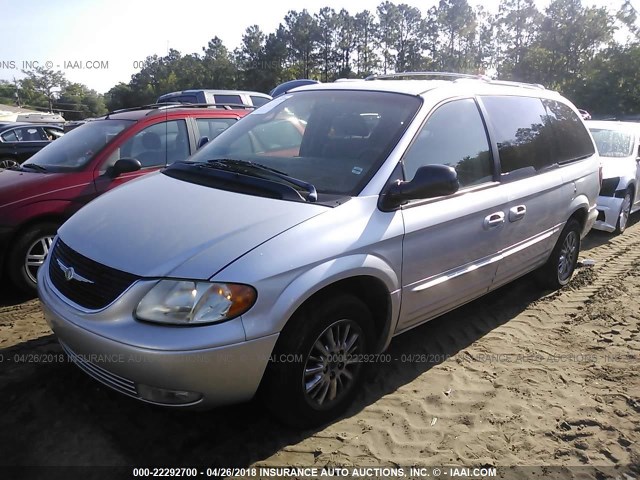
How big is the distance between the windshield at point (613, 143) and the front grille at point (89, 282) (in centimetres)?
815

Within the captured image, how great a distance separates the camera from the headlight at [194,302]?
2307 millimetres

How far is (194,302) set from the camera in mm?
2311

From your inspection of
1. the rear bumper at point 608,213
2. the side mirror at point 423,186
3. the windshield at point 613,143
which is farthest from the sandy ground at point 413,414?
the windshield at point 613,143

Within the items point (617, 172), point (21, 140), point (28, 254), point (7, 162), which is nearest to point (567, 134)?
point (617, 172)

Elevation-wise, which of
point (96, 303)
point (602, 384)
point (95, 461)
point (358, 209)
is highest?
point (358, 209)

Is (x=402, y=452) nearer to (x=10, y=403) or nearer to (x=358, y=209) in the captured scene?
(x=358, y=209)

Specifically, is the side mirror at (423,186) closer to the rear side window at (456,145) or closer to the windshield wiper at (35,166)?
the rear side window at (456,145)

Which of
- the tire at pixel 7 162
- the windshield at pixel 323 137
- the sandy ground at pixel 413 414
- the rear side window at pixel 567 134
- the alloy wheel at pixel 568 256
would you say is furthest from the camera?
the tire at pixel 7 162

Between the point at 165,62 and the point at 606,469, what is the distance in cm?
8102

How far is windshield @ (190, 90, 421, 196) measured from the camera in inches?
121

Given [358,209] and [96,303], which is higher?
[358,209]

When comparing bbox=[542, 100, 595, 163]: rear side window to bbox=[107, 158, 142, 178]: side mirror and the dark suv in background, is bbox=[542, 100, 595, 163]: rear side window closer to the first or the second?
bbox=[107, 158, 142, 178]: side mirror

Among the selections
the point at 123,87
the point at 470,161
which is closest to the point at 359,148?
the point at 470,161

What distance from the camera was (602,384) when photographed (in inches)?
136
